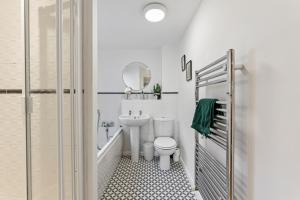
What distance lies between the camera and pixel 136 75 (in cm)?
395

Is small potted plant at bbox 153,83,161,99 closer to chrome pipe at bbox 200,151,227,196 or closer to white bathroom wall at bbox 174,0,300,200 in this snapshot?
chrome pipe at bbox 200,151,227,196

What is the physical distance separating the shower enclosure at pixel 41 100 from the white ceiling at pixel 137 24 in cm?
111

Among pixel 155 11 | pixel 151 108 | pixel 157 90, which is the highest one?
pixel 155 11

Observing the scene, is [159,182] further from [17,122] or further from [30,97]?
[30,97]

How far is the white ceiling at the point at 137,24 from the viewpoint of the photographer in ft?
7.04

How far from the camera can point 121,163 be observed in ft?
11.1

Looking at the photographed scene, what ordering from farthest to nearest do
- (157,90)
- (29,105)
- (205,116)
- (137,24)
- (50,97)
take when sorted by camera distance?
(157,90) < (137,24) < (205,116) < (50,97) < (29,105)

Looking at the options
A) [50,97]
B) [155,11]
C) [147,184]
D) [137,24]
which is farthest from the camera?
[137,24]

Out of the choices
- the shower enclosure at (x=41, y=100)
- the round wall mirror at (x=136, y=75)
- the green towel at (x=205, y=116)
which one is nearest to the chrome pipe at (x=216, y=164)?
the green towel at (x=205, y=116)

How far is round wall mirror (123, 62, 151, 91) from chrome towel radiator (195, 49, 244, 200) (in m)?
1.98

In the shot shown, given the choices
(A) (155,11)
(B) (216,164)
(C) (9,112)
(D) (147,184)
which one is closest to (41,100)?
(C) (9,112)

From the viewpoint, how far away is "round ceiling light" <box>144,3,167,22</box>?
2122 mm

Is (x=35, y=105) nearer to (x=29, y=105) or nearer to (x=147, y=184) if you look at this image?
(x=29, y=105)

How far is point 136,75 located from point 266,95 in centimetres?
315
